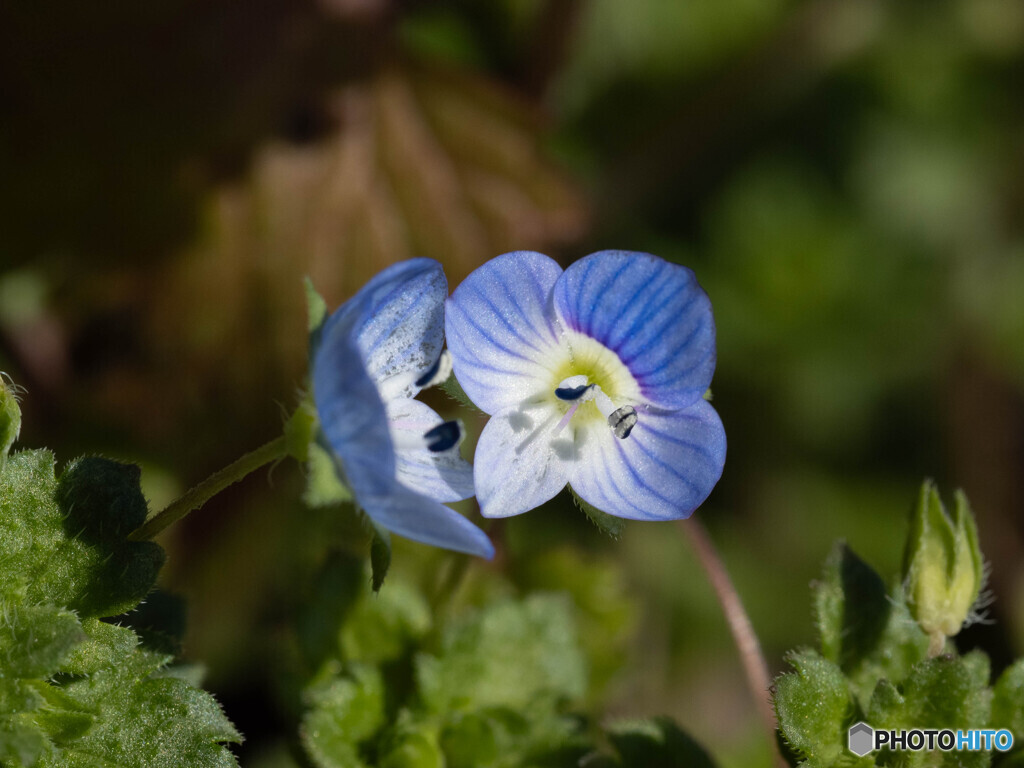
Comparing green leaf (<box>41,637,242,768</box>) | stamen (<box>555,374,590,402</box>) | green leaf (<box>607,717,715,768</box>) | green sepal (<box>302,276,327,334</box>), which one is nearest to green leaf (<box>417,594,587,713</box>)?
green leaf (<box>607,717,715,768</box>)

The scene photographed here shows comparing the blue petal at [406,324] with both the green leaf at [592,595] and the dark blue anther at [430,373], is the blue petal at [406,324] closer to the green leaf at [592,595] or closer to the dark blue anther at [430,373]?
the dark blue anther at [430,373]

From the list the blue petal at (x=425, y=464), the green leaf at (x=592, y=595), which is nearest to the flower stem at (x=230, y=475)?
the blue petal at (x=425, y=464)

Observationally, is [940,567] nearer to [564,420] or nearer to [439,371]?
[564,420]

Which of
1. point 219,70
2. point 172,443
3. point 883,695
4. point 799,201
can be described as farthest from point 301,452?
point 799,201

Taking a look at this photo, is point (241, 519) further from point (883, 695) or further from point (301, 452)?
point (883, 695)

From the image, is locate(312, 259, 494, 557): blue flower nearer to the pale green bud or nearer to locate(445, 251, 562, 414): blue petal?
locate(445, 251, 562, 414): blue petal

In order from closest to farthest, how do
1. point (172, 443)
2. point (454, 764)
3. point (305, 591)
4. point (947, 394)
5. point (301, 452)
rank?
1. point (301, 452)
2. point (454, 764)
3. point (305, 591)
4. point (172, 443)
5. point (947, 394)
